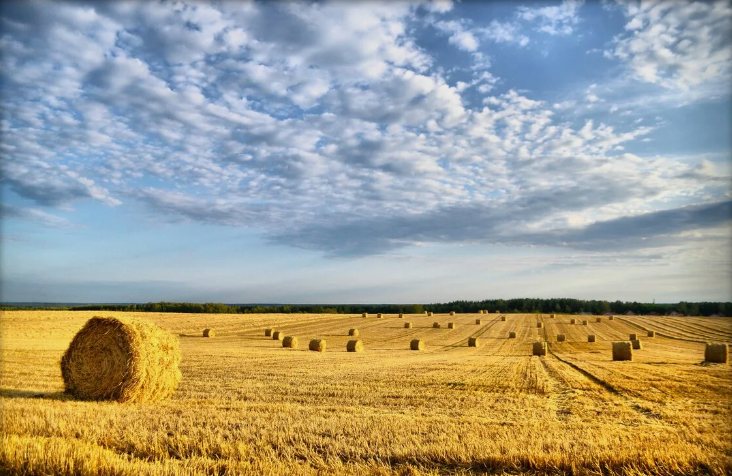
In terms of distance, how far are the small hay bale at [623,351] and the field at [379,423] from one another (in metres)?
4.97

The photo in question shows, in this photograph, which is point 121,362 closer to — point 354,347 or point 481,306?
point 354,347

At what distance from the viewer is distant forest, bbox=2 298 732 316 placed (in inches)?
3007

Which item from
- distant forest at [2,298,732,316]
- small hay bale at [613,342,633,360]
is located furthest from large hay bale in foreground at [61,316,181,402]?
distant forest at [2,298,732,316]

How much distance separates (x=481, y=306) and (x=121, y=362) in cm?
11447

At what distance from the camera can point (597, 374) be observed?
16.3 metres

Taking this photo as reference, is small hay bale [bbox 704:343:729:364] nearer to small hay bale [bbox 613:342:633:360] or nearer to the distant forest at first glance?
small hay bale [bbox 613:342:633:360]

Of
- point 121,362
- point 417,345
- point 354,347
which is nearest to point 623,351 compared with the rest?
point 417,345

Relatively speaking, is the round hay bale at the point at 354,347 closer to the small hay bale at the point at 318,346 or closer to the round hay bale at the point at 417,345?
the small hay bale at the point at 318,346

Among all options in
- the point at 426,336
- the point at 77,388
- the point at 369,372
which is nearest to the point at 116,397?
the point at 77,388

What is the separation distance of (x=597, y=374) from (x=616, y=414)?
7.46 m

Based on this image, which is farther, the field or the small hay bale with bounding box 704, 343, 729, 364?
the small hay bale with bounding box 704, 343, 729, 364

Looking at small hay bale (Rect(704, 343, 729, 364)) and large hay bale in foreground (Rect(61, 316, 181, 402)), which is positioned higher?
large hay bale in foreground (Rect(61, 316, 181, 402))

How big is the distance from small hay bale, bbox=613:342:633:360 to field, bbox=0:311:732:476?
4974 millimetres

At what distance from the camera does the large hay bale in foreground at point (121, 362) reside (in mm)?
11117
